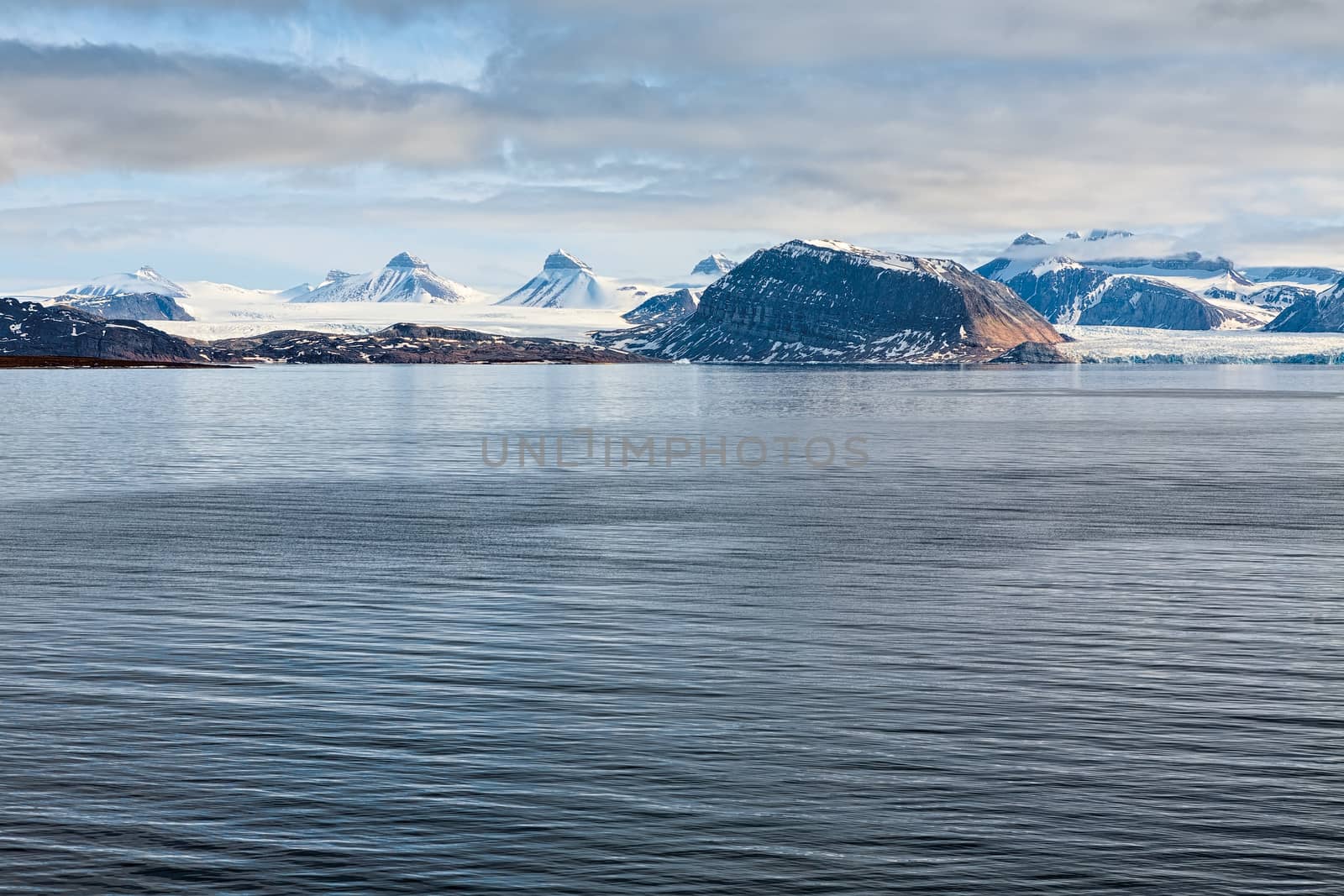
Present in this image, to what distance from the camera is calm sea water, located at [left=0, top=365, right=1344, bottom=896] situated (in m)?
18.7

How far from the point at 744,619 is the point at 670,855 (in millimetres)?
15973

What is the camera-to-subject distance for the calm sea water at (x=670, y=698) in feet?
61.2

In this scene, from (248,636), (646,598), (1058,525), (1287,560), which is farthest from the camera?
(1058,525)

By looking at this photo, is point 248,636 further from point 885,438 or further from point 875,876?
point 885,438

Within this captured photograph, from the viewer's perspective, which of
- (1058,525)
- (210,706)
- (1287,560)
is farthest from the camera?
(1058,525)

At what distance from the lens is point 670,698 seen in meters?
26.3

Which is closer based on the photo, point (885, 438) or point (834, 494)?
point (834, 494)

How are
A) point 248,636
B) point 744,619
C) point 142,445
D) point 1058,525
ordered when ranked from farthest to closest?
1. point 142,445
2. point 1058,525
3. point 744,619
4. point 248,636

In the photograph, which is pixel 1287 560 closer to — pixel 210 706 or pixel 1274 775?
pixel 1274 775

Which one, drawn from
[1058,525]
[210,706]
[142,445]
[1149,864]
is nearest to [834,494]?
[1058,525]

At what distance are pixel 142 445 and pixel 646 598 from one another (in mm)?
71734

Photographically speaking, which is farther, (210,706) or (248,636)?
(248,636)

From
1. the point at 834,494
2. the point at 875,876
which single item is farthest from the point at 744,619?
the point at 834,494

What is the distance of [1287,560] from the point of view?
44.2m
